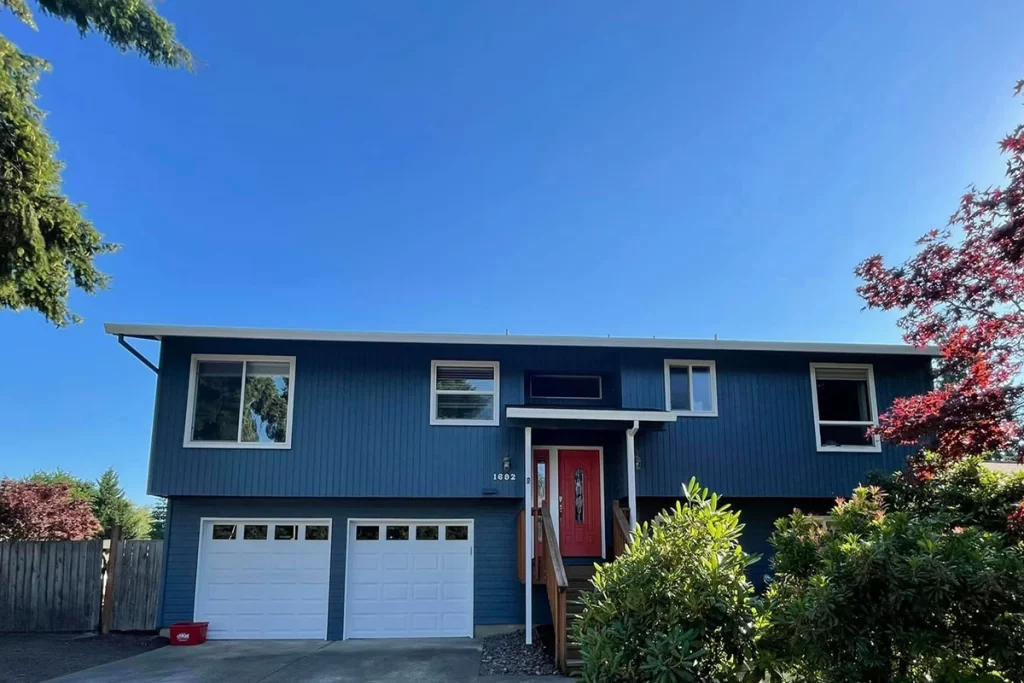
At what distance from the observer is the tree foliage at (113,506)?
21.8m

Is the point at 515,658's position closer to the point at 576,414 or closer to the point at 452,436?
the point at 576,414

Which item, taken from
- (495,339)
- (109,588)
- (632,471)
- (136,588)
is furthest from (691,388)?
(109,588)

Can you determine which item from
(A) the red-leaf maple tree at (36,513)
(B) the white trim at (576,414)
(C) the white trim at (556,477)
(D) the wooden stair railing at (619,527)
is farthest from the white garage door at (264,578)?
(A) the red-leaf maple tree at (36,513)

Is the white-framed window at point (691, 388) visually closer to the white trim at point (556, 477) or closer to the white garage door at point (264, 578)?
the white trim at point (556, 477)

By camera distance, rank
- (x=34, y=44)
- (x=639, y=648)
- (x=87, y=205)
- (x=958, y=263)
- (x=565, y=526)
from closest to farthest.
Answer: (x=639, y=648) → (x=958, y=263) → (x=34, y=44) → (x=87, y=205) → (x=565, y=526)

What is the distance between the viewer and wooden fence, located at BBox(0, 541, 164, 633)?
1152cm

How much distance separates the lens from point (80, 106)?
1223cm

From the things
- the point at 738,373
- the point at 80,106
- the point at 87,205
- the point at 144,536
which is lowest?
the point at 144,536

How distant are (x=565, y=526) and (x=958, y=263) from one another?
715 centimetres

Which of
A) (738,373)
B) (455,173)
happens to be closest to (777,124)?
(738,373)

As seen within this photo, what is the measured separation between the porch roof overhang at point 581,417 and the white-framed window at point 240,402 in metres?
3.96

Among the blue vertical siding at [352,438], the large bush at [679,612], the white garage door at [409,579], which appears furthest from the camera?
the white garage door at [409,579]

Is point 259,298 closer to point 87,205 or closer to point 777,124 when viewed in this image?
point 87,205

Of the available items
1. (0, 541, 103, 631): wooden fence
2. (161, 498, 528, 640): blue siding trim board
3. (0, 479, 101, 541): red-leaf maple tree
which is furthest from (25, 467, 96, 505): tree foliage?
(161, 498, 528, 640): blue siding trim board
